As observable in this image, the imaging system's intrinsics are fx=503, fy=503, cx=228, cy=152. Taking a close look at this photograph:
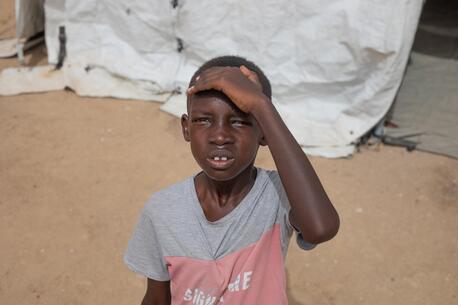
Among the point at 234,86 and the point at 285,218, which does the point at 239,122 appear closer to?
the point at 234,86

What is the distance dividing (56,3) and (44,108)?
109 centimetres

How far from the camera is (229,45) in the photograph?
4098 mm

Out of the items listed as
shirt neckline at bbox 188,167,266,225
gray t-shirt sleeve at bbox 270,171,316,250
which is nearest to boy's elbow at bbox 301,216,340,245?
gray t-shirt sleeve at bbox 270,171,316,250

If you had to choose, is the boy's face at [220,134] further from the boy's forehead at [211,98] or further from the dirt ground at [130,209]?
the dirt ground at [130,209]

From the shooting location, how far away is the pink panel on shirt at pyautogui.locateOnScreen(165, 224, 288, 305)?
1.34 meters

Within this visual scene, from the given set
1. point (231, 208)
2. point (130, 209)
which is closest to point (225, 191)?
point (231, 208)

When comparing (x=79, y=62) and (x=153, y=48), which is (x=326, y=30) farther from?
(x=79, y=62)

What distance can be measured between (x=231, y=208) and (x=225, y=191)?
0.05 meters

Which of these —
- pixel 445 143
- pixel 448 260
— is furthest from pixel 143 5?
pixel 448 260

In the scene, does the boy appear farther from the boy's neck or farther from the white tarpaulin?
the white tarpaulin

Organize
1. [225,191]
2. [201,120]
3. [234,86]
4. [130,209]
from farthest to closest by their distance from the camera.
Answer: [130,209]
[225,191]
[201,120]
[234,86]

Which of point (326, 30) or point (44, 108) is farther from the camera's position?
point (44, 108)

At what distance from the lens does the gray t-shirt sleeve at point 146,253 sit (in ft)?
4.59

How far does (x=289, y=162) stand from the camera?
1191 millimetres
